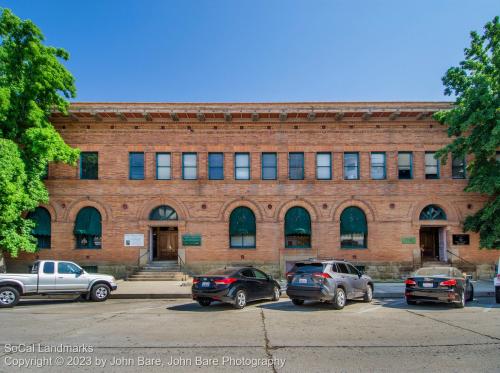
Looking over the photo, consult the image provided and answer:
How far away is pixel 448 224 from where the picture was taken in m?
23.5

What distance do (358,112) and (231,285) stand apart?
14.2 metres

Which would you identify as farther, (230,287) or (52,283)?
(52,283)

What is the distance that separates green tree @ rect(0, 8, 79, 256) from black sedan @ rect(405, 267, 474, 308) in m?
17.1

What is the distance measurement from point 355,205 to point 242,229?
6.70m

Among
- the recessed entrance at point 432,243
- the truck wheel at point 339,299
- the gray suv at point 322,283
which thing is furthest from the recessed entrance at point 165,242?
the recessed entrance at point 432,243

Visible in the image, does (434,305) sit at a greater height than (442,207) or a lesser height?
lesser

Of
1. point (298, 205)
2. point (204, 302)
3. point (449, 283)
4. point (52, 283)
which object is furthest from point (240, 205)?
point (449, 283)

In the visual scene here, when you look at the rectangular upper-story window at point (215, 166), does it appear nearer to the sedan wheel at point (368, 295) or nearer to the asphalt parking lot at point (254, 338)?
the asphalt parking lot at point (254, 338)

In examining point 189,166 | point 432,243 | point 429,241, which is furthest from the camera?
point 429,241

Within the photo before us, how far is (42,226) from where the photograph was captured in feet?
77.3

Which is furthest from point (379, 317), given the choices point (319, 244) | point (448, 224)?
point (448, 224)

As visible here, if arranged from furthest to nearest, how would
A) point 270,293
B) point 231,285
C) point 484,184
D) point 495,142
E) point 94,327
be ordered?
point 484,184
point 495,142
point 270,293
point 231,285
point 94,327

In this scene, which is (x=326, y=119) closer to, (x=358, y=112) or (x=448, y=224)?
(x=358, y=112)

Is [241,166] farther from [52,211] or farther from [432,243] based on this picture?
[432,243]
